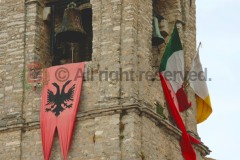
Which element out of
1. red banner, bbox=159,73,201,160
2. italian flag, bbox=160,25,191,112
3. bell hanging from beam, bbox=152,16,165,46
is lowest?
red banner, bbox=159,73,201,160

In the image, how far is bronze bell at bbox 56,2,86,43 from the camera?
108 feet

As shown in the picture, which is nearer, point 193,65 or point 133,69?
point 133,69

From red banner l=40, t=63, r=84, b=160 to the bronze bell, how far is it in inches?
39.9

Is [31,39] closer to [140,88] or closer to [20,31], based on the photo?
[20,31]

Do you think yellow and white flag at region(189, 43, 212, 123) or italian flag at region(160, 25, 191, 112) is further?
yellow and white flag at region(189, 43, 212, 123)

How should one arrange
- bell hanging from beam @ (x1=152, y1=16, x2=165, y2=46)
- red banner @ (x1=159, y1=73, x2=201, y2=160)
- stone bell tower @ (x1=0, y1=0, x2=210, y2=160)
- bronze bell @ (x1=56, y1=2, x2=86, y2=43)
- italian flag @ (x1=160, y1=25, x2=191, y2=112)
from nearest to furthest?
stone bell tower @ (x1=0, y1=0, x2=210, y2=160) < red banner @ (x1=159, y1=73, x2=201, y2=160) < bronze bell @ (x1=56, y1=2, x2=86, y2=43) < italian flag @ (x1=160, y1=25, x2=191, y2=112) < bell hanging from beam @ (x1=152, y1=16, x2=165, y2=46)

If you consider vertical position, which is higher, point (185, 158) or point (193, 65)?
point (193, 65)

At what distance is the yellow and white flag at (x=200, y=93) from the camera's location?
34281mm

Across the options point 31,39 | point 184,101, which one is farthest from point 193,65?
point 31,39

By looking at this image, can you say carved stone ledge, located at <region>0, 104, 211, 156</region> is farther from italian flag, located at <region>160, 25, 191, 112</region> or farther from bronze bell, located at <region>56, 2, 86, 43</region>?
bronze bell, located at <region>56, 2, 86, 43</region>

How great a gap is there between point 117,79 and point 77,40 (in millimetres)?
2141

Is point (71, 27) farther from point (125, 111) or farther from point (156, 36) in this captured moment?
point (125, 111)

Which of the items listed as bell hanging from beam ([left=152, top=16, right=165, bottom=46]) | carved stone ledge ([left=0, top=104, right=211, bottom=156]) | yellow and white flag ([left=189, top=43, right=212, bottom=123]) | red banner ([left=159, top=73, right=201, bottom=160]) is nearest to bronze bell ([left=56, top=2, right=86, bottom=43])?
bell hanging from beam ([left=152, top=16, right=165, bottom=46])

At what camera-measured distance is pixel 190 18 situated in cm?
3531
